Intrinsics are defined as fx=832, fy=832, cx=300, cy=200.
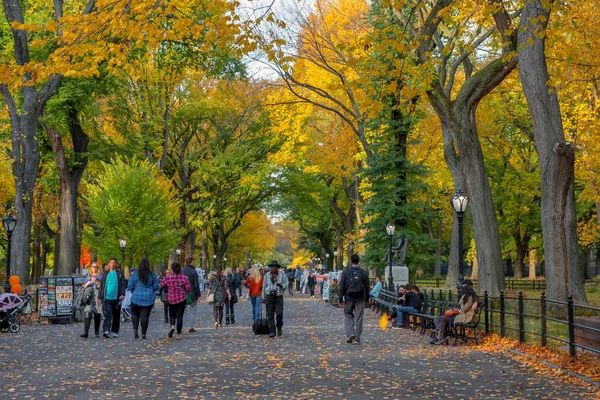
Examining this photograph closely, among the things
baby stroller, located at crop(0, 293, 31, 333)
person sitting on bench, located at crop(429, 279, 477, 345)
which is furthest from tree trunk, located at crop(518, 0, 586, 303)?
baby stroller, located at crop(0, 293, 31, 333)

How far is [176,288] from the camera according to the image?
17547 mm

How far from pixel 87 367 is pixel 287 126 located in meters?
37.9

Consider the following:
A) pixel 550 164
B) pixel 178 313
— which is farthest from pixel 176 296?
pixel 550 164

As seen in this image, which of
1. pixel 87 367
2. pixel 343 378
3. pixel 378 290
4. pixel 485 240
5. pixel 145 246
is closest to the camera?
pixel 343 378

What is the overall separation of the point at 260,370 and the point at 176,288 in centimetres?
587

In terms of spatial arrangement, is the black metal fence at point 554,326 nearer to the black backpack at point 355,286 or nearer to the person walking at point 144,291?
the black backpack at point 355,286

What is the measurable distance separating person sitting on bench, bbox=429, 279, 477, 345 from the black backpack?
1.78 meters

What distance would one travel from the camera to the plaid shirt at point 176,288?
687 inches

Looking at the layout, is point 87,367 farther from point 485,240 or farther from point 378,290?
point 378,290

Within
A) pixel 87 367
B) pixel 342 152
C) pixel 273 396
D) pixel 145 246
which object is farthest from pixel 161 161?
pixel 273 396

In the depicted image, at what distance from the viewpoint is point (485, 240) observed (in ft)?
84.2

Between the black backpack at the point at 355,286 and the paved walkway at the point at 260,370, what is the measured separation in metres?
1.03

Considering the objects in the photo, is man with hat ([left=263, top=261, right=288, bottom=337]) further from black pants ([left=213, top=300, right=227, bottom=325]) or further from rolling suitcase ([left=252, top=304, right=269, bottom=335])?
black pants ([left=213, top=300, right=227, bottom=325])

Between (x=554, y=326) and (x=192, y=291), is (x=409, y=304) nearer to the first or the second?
(x=554, y=326)
